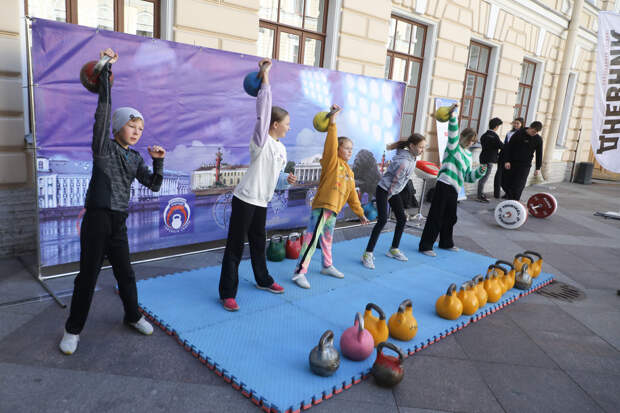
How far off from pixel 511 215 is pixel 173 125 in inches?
242

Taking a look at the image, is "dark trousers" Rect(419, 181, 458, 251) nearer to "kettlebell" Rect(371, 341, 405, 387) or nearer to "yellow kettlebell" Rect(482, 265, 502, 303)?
"yellow kettlebell" Rect(482, 265, 502, 303)

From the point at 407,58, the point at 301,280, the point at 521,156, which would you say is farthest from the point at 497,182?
the point at 301,280

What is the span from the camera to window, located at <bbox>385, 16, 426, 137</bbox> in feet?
29.9

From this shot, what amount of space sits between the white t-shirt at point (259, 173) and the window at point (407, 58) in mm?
6163

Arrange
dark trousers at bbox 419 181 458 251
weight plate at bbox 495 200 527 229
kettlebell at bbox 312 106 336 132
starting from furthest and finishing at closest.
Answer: weight plate at bbox 495 200 527 229 → dark trousers at bbox 419 181 458 251 → kettlebell at bbox 312 106 336 132

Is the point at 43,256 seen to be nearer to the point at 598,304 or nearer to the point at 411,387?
the point at 411,387

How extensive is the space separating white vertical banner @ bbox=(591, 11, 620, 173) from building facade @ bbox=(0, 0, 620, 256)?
9.60 ft

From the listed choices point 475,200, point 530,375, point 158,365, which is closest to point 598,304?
point 530,375

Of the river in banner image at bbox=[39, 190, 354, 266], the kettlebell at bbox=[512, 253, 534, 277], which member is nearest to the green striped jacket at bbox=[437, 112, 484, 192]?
the kettlebell at bbox=[512, 253, 534, 277]

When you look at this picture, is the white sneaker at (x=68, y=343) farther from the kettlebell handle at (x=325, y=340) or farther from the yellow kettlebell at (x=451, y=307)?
the yellow kettlebell at (x=451, y=307)

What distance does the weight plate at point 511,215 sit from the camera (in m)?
7.91

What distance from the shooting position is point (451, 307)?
3.96 m

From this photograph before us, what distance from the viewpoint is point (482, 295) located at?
423cm

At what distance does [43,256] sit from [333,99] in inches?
166
